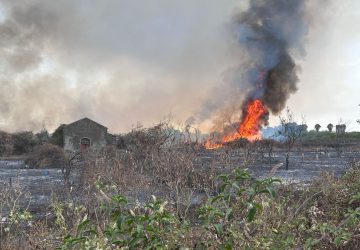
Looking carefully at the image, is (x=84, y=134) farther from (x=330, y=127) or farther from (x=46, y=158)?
(x=330, y=127)

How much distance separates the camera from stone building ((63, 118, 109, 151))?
46.8 meters

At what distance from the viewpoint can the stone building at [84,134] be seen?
46.8 meters

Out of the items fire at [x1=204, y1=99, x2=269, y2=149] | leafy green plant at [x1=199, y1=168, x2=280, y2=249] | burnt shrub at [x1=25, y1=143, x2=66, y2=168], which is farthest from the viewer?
fire at [x1=204, y1=99, x2=269, y2=149]

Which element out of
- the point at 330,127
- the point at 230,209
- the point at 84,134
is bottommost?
the point at 230,209

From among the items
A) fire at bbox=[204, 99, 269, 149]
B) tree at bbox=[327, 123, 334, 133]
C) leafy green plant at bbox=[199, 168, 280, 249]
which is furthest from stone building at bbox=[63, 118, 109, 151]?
leafy green plant at bbox=[199, 168, 280, 249]

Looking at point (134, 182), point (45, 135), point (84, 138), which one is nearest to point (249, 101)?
point (84, 138)

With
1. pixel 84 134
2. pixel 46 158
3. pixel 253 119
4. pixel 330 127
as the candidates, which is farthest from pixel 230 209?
pixel 330 127

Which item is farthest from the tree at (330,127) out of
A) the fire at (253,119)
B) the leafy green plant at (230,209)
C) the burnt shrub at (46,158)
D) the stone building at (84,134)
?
the leafy green plant at (230,209)

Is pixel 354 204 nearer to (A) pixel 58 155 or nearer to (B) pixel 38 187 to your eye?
(B) pixel 38 187

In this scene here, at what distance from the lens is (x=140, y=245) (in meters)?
3.19

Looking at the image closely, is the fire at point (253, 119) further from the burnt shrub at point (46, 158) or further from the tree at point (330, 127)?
the tree at point (330, 127)

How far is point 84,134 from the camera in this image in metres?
47.2

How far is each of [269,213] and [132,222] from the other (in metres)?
2.30

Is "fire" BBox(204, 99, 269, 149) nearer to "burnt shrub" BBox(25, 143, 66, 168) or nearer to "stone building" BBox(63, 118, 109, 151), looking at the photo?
"stone building" BBox(63, 118, 109, 151)
